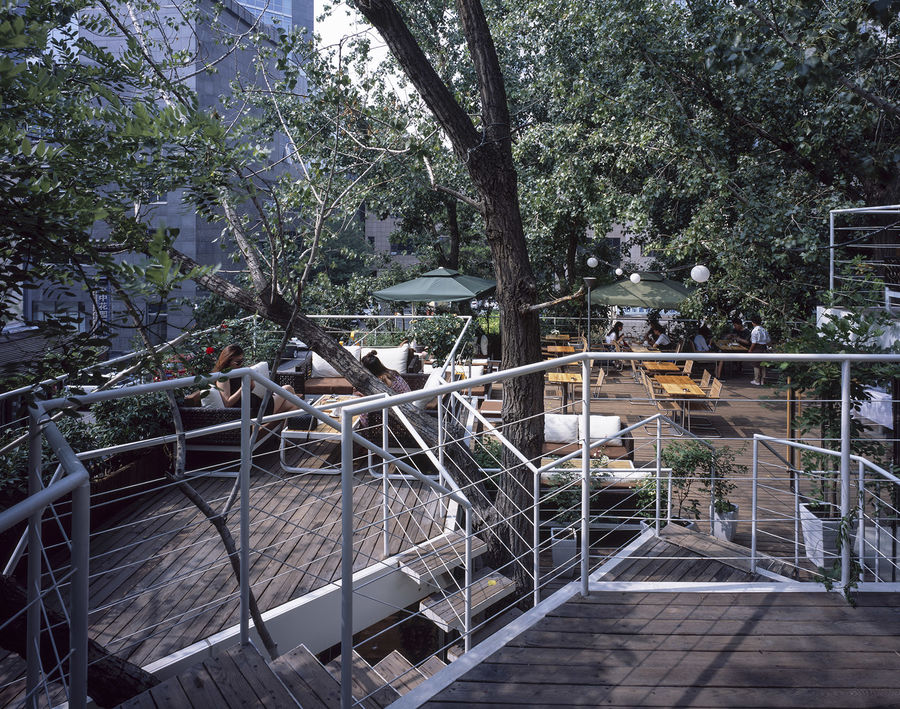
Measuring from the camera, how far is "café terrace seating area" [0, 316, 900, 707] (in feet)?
8.43

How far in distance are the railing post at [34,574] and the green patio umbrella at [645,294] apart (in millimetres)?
14035

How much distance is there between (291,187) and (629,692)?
15.0 feet

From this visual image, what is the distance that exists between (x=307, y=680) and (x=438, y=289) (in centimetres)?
997

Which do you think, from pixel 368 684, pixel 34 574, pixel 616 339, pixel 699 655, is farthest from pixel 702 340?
pixel 34 574

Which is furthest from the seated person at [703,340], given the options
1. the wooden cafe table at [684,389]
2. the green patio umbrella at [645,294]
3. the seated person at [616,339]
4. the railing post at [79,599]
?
the railing post at [79,599]

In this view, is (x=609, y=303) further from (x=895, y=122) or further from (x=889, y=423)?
(x=889, y=423)

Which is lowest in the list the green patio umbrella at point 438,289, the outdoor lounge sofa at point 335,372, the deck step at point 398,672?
A: the deck step at point 398,672

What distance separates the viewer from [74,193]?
2041mm

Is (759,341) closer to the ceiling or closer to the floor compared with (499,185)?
closer to the floor

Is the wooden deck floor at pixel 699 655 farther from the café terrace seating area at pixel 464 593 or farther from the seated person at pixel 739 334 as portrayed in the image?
the seated person at pixel 739 334

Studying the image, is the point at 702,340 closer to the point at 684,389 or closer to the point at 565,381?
the point at 684,389

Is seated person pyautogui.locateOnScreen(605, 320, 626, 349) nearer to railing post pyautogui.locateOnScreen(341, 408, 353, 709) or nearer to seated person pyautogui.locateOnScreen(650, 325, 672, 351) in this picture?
seated person pyautogui.locateOnScreen(650, 325, 672, 351)

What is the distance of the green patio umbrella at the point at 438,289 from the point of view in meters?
12.1

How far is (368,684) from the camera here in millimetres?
3777
